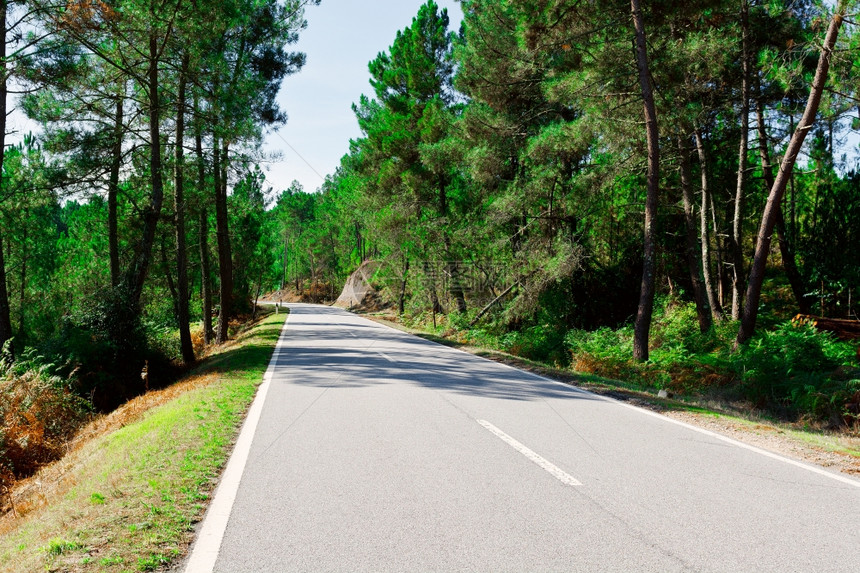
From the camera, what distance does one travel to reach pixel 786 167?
12523 millimetres

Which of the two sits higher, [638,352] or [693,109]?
[693,109]

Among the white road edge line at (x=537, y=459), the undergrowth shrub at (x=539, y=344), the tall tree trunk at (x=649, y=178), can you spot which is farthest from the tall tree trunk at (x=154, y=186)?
the tall tree trunk at (x=649, y=178)

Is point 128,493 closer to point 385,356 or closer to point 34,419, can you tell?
point 34,419

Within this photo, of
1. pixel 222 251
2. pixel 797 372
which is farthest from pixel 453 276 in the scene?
pixel 797 372

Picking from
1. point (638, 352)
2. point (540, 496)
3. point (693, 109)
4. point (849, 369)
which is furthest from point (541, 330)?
point (540, 496)

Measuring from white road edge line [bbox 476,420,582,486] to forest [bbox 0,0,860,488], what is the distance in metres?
7.08

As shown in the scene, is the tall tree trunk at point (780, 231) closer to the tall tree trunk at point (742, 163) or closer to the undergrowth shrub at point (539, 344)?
the tall tree trunk at point (742, 163)

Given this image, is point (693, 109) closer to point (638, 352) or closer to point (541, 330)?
point (638, 352)

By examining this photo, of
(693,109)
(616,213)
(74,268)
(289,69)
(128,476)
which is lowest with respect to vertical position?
(128,476)

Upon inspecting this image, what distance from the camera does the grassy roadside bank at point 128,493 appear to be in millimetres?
3455

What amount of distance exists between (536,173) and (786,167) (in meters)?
8.67

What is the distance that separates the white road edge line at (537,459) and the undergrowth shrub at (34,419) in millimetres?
6638

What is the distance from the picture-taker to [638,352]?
46.9 ft

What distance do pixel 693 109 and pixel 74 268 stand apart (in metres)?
39.8
